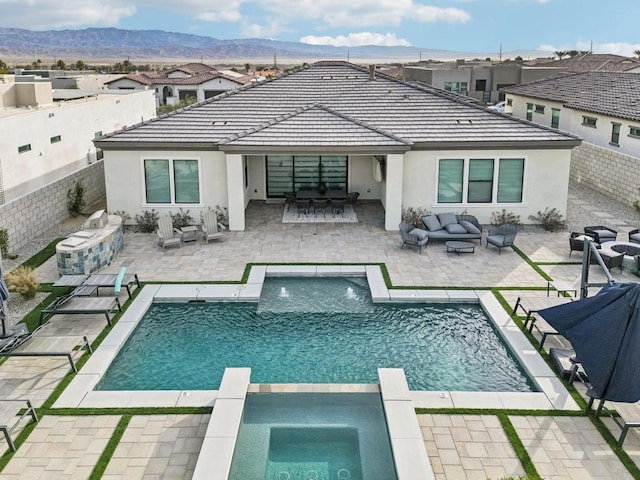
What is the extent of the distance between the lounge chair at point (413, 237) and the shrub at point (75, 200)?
12.0m

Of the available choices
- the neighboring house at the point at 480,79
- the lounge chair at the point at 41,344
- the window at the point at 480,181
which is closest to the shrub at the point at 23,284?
the lounge chair at the point at 41,344

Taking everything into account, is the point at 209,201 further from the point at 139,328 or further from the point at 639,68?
the point at 639,68

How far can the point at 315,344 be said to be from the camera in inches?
508

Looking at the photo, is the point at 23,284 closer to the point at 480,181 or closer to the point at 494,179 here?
the point at 480,181

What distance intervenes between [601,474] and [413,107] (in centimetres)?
1664

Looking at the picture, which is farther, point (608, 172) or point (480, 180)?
point (608, 172)

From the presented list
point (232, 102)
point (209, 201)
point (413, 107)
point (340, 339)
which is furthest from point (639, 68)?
point (340, 339)

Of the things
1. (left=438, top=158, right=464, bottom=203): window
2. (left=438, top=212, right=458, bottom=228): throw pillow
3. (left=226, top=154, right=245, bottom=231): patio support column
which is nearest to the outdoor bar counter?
(left=226, top=154, right=245, bottom=231): patio support column

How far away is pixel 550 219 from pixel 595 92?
1452 centimetres

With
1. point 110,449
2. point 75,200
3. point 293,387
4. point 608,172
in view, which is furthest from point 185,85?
point 110,449

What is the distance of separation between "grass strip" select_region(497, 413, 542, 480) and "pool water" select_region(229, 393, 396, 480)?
2.00m

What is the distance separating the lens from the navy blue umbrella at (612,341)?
906cm

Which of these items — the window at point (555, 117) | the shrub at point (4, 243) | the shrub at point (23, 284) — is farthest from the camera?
the window at point (555, 117)

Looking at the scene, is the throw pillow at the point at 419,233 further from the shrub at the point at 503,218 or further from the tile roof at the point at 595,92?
the tile roof at the point at 595,92
